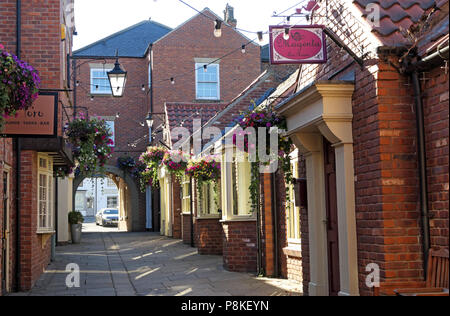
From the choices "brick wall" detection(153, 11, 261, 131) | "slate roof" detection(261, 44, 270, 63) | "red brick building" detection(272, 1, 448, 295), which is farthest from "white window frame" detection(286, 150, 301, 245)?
"slate roof" detection(261, 44, 270, 63)

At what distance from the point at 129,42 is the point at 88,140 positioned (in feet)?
70.4

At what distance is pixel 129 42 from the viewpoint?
3391cm

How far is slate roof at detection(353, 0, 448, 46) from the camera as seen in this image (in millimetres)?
6320

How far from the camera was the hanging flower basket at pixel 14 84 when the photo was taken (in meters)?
7.03

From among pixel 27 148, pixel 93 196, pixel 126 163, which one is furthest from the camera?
pixel 93 196

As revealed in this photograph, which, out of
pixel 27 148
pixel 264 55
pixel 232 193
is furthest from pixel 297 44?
pixel 264 55

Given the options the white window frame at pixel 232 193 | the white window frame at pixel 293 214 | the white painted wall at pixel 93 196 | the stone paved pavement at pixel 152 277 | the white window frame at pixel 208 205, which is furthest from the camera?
the white painted wall at pixel 93 196

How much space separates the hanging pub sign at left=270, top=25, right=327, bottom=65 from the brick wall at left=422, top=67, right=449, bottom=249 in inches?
72.7

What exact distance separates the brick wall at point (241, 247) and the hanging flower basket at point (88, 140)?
3436 mm

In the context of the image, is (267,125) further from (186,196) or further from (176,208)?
(176,208)

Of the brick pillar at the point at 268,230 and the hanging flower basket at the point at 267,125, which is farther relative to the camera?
the brick pillar at the point at 268,230

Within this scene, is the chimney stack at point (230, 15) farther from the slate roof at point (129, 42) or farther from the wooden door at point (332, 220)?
the wooden door at point (332, 220)

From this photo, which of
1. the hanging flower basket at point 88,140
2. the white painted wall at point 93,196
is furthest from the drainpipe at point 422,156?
the white painted wall at point 93,196

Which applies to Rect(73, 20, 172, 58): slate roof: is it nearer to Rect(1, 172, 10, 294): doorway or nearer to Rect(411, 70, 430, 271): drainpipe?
Rect(1, 172, 10, 294): doorway
